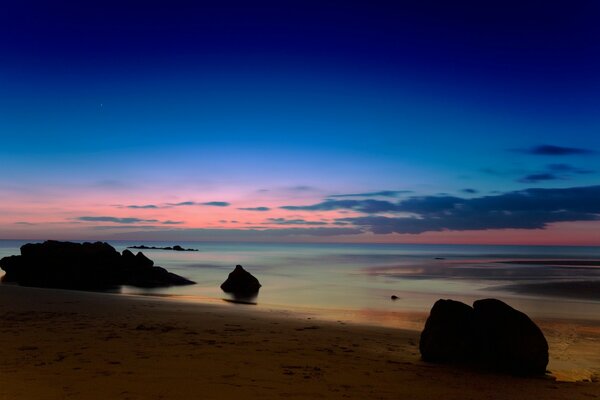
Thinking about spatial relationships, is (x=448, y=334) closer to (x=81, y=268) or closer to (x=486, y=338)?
(x=486, y=338)

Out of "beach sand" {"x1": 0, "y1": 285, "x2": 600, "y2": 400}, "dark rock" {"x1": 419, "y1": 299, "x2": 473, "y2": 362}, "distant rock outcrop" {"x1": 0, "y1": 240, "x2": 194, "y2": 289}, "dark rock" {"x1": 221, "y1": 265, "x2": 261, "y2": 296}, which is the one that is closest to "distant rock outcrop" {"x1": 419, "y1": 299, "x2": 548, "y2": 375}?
"dark rock" {"x1": 419, "y1": 299, "x2": 473, "y2": 362}

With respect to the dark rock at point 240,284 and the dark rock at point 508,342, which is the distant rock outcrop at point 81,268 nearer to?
the dark rock at point 240,284

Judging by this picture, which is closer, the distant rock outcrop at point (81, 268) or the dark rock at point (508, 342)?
the dark rock at point (508, 342)

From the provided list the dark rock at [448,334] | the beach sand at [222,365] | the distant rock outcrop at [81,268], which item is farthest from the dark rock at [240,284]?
the dark rock at [448,334]

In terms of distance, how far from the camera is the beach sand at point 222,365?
7.31 metres

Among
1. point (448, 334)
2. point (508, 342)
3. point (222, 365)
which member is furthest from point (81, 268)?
point (508, 342)

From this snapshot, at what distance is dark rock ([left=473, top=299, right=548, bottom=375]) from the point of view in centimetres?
988

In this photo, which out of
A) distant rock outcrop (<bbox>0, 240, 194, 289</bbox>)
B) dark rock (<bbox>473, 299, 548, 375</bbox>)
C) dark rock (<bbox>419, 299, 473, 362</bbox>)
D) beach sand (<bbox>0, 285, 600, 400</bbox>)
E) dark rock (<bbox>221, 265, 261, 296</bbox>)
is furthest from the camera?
distant rock outcrop (<bbox>0, 240, 194, 289</bbox>)

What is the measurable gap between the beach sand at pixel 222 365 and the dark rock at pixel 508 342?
1.95 feet

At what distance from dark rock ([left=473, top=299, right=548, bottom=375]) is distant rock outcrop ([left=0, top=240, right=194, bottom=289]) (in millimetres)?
27838

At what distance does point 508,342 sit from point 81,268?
33.3 metres

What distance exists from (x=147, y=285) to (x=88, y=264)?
5.98 meters

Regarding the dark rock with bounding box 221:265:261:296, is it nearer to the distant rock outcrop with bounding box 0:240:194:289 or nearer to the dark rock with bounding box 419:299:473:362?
the distant rock outcrop with bounding box 0:240:194:289

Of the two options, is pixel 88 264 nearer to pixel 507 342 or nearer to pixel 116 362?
pixel 116 362
